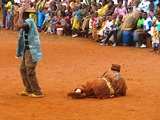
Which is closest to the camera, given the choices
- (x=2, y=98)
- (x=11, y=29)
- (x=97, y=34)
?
(x=2, y=98)

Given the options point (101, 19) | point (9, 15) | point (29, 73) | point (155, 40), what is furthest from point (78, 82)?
point (9, 15)

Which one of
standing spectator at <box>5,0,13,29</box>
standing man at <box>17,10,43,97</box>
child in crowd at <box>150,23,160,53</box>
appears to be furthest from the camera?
standing spectator at <box>5,0,13,29</box>

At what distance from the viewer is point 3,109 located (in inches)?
380

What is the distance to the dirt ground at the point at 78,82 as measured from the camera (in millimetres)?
9344

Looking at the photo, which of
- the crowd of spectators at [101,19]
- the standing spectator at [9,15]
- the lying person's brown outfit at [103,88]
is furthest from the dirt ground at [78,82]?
the standing spectator at [9,15]

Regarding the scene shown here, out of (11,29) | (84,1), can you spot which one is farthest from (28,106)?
(11,29)

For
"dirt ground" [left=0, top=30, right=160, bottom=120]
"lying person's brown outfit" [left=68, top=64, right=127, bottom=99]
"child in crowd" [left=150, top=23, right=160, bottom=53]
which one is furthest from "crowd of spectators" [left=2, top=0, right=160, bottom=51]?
"lying person's brown outfit" [left=68, top=64, right=127, bottom=99]

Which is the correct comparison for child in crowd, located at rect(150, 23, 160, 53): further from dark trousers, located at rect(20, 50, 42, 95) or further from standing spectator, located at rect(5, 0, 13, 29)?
standing spectator, located at rect(5, 0, 13, 29)

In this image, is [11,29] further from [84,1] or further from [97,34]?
[97,34]

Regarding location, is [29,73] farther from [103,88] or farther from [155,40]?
[155,40]

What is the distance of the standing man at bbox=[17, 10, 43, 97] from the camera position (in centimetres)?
1085

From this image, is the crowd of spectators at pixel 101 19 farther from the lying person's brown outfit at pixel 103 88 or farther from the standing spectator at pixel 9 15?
the lying person's brown outfit at pixel 103 88

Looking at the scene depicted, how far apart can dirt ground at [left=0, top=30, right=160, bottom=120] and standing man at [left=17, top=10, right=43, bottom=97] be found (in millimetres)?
302

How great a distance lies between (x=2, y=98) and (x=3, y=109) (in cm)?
111
